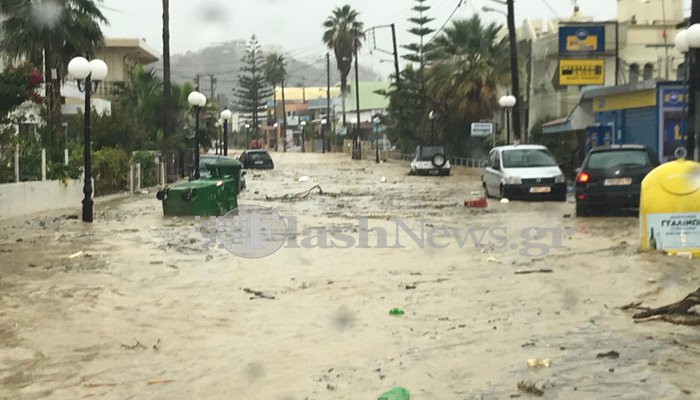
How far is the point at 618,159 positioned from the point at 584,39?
2051 centimetres

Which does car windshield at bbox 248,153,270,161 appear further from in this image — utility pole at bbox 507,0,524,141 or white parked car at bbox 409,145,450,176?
utility pole at bbox 507,0,524,141

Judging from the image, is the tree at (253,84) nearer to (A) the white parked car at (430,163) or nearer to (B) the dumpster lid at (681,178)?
(A) the white parked car at (430,163)

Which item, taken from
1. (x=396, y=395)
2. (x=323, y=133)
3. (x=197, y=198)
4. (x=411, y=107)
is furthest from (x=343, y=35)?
(x=396, y=395)

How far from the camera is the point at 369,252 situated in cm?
1520

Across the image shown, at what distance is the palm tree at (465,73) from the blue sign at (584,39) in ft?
41.4

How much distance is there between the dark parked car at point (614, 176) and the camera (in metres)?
18.9

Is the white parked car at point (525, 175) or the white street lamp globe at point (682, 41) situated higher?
the white street lamp globe at point (682, 41)

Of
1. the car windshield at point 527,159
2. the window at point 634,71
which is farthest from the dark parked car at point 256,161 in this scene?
the car windshield at point 527,159

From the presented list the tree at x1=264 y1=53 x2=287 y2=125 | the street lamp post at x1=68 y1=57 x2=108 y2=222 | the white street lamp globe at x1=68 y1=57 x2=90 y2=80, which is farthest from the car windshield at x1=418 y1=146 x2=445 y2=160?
the tree at x1=264 y1=53 x2=287 y2=125

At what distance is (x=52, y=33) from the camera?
32.9 metres

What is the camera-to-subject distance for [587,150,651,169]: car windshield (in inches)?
745

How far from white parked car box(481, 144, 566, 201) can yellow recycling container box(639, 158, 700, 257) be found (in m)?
12.0

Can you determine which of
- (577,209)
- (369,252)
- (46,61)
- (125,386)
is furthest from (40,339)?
(46,61)

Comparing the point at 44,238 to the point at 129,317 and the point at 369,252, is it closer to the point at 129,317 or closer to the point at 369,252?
the point at 369,252
